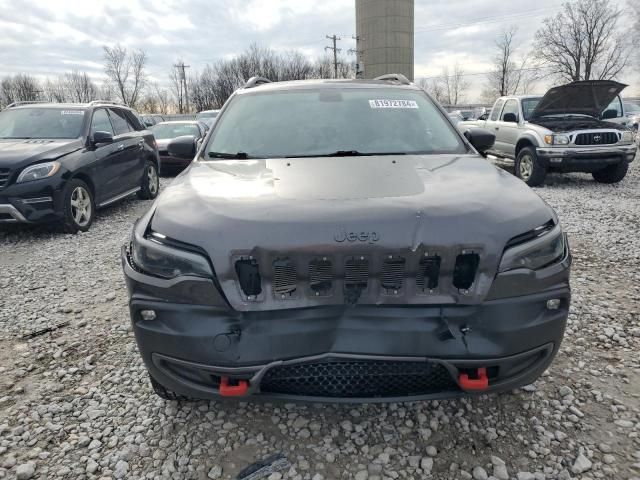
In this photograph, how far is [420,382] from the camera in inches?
75.5

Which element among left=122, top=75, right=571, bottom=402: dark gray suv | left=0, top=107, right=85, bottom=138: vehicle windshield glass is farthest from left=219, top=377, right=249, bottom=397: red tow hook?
left=0, top=107, right=85, bottom=138: vehicle windshield glass

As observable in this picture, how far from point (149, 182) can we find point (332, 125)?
6462 mm

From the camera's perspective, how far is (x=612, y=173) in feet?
30.7

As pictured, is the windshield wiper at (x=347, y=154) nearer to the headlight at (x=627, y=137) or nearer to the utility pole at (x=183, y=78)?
the headlight at (x=627, y=137)

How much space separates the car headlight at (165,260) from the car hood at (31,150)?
4.76 m

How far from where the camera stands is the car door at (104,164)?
22.0 feet

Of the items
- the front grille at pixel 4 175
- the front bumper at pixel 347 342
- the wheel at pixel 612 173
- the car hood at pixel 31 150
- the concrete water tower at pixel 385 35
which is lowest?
the wheel at pixel 612 173

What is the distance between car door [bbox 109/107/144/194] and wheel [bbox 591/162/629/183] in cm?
908

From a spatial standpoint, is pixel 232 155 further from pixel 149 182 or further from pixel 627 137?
pixel 627 137

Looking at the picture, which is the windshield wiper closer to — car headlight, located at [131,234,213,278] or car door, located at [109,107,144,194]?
car headlight, located at [131,234,213,278]

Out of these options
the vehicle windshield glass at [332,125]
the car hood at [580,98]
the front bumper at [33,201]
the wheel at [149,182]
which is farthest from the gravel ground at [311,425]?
the car hood at [580,98]

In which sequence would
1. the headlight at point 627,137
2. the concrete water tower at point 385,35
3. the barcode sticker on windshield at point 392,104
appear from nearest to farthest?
the barcode sticker on windshield at point 392,104
the headlight at point 627,137
the concrete water tower at point 385,35

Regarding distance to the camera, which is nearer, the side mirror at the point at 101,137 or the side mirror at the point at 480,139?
the side mirror at the point at 480,139

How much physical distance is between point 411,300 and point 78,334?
2.71 meters
